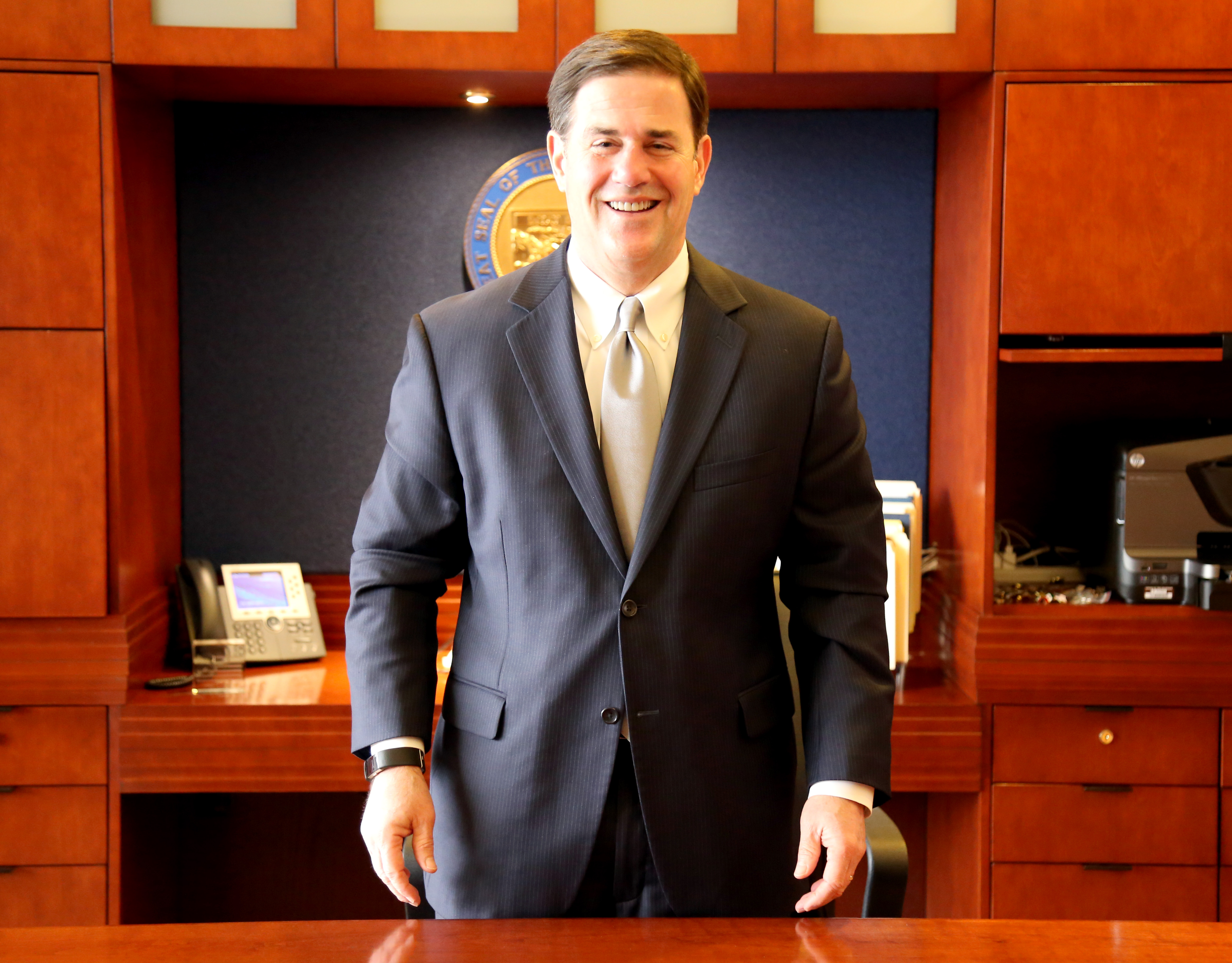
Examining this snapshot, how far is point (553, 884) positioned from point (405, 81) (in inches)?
75.6

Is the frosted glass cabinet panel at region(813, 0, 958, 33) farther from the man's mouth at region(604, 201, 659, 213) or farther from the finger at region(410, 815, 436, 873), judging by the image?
the finger at region(410, 815, 436, 873)

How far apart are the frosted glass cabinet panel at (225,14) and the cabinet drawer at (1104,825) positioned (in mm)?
2299

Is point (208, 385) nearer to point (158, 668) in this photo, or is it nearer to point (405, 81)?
point (158, 668)

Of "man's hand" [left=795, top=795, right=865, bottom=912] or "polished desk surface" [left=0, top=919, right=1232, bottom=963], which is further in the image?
"man's hand" [left=795, top=795, right=865, bottom=912]

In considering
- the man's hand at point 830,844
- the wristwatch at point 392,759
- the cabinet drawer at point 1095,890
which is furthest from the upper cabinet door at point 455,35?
the cabinet drawer at point 1095,890

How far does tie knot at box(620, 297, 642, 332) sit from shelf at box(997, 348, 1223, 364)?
4.30 feet

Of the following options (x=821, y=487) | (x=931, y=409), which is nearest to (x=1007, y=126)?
(x=931, y=409)

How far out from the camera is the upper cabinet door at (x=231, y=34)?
94.3 inches

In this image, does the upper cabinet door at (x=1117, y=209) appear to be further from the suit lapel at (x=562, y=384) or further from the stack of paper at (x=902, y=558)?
the suit lapel at (x=562, y=384)

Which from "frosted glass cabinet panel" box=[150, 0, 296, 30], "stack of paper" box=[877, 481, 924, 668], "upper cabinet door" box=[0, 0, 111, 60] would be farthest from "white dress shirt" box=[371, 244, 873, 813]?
"upper cabinet door" box=[0, 0, 111, 60]

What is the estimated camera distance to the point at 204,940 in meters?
1.15

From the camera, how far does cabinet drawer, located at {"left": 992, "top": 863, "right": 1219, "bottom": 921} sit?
248 cm

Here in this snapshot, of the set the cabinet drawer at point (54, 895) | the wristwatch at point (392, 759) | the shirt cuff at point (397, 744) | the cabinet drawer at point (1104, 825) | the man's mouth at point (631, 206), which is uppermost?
the man's mouth at point (631, 206)

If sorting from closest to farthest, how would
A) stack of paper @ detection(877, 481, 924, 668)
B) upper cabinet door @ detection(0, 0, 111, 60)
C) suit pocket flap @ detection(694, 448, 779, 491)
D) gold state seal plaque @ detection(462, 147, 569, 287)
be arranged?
suit pocket flap @ detection(694, 448, 779, 491) < upper cabinet door @ detection(0, 0, 111, 60) < stack of paper @ detection(877, 481, 924, 668) < gold state seal plaque @ detection(462, 147, 569, 287)
